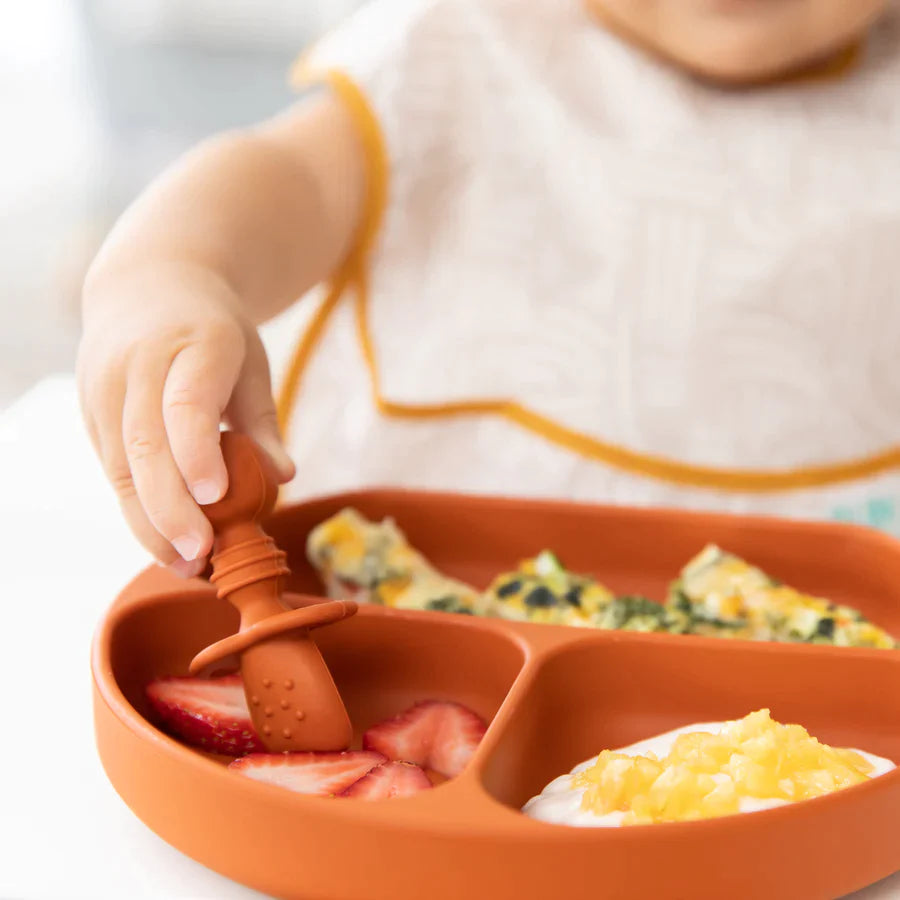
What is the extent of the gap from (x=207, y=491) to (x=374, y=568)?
0.64 ft

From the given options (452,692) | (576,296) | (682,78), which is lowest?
(452,692)

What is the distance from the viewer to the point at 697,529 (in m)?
0.82

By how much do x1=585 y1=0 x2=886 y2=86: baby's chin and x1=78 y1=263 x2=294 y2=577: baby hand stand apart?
393mm

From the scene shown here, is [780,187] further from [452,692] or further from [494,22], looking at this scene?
[452,692]

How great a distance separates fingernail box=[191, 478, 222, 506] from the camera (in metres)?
0.61

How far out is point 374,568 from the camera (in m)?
0.79

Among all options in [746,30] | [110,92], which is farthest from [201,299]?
[110,92]

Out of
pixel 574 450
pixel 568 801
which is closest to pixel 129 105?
pixel 574 450

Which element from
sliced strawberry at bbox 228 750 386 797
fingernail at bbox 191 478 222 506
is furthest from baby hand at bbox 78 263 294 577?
sliced strawberry at bbox 228 750 386 797

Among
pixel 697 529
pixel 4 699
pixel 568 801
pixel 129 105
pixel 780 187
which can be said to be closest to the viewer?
pixel 568 801

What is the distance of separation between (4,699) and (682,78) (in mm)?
665

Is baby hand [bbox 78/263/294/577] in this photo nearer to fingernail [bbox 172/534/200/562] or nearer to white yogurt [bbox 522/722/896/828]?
fingernail [bbox 172/534/200/562]

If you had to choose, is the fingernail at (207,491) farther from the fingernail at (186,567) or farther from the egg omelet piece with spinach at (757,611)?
the egg omelet piece with spinach at (757,611)

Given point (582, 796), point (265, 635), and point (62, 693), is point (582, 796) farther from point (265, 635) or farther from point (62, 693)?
point (62, 693)
